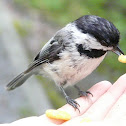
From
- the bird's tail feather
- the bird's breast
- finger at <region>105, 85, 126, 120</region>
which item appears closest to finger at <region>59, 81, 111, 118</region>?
the bird's breast

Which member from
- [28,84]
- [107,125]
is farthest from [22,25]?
[107,125]

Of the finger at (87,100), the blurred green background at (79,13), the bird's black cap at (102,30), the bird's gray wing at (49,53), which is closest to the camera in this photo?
the bird's black cap at (102,30)

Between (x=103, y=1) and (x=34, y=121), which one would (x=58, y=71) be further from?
(x=103, y=1)

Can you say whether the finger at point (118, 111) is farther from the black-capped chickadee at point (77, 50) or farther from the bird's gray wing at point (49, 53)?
the bird's gray wing at point (49, 53)

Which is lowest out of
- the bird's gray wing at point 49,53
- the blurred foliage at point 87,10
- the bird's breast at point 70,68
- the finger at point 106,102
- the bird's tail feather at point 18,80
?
the finger at point 106,102

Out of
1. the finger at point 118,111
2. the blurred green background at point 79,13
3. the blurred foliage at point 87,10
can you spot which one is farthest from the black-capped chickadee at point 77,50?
the blurred foliage at point 87,10
